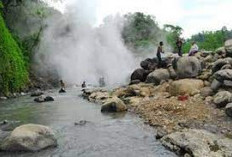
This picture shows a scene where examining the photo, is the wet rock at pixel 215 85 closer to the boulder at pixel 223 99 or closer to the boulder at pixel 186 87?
the boulder at pixel 186 87

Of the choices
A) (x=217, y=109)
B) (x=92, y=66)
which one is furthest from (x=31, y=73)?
(x=217, y=109)

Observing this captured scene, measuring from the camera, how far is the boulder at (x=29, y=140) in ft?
52.8

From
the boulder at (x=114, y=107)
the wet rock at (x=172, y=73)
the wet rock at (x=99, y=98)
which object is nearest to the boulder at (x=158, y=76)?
the wet rock at (x=172, y=73)

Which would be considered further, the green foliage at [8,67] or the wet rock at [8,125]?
the green foliage at [8,67]

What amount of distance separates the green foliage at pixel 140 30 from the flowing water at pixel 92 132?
55558 millimetres

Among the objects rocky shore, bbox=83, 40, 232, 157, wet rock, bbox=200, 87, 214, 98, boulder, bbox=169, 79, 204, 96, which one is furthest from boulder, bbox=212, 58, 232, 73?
wet rock, bbox=200, 87, 214, 98

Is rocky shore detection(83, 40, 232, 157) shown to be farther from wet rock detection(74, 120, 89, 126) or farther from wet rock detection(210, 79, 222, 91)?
wet rock detection(74, 120, 89, 126)

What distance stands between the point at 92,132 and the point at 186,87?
9992mm

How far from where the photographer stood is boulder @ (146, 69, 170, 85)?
3195 cm

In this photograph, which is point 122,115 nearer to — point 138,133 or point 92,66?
point 138,133

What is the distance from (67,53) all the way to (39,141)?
5743 centimetres

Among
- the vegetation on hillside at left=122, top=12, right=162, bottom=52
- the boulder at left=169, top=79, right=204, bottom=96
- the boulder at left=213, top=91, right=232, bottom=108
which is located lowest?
the boulder at left=213, top=91, right=232, bottom=108

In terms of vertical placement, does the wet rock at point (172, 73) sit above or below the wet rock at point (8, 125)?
above

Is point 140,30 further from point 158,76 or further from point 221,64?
point 221,64
